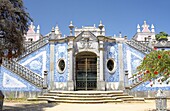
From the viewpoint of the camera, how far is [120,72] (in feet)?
54.0

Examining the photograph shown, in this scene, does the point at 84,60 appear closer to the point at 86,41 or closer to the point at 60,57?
the point at 86,41

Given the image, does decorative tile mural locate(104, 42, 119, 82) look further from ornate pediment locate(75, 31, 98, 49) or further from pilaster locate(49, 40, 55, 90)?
pilaster locate(49, 40, 55, 90)

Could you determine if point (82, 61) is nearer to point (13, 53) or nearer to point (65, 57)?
point (65, 57)

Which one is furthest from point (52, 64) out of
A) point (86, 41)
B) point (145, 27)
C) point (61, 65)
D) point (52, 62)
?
point (145, 27)

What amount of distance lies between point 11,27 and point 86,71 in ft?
30.6

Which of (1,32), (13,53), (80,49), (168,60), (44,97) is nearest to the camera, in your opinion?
(168,60)

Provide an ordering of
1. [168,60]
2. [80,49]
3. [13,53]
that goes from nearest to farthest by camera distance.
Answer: [168,60] < [13,53] < [80,49]

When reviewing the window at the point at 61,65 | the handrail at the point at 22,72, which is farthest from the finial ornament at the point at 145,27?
the handrail at the point at 22,72

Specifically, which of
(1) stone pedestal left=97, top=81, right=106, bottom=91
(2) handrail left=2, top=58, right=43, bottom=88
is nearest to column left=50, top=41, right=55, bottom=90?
(2) handrail left=2, top=58, right=43, bottom=88

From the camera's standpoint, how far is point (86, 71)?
16516mm

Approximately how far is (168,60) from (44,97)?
28.4 feet

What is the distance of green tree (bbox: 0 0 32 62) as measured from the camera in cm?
790

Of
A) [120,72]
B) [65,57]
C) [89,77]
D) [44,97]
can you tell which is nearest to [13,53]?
[44,97]

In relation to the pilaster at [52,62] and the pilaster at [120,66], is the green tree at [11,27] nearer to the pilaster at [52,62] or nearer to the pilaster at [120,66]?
the pilaster at [52,62]
